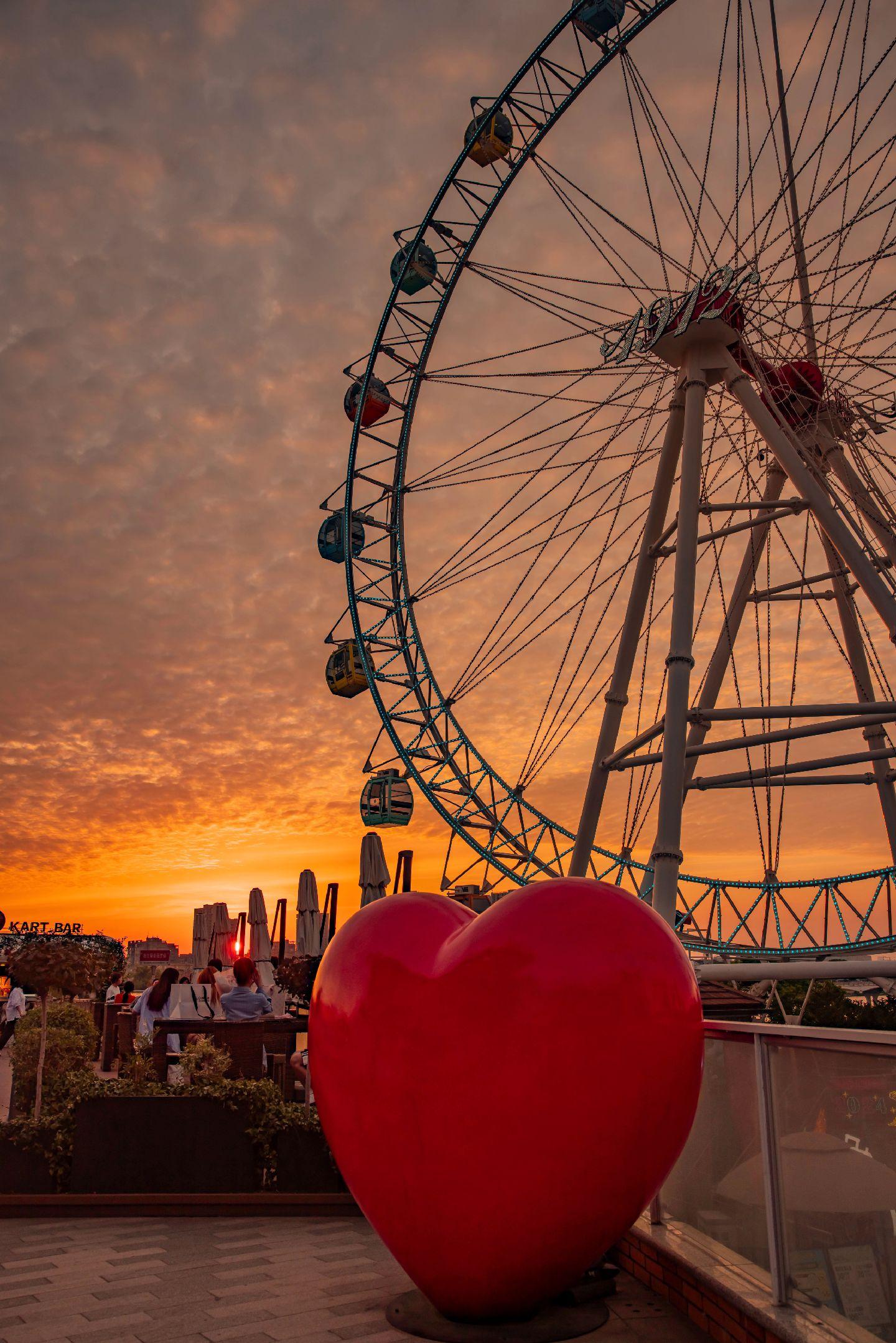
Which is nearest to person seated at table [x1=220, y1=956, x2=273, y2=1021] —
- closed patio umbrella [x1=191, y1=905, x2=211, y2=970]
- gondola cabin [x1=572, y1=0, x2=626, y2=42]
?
gondola cabin [x1=572, y1=0, x2=626, y2=42]

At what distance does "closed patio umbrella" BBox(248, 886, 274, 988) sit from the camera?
24.9 meters

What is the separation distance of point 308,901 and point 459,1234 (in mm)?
19731

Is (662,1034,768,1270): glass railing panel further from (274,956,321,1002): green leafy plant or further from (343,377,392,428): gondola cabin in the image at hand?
(343,377,392,428): gondola cabin

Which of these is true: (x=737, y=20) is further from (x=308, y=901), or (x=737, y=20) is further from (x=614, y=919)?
(x=308, y=901)

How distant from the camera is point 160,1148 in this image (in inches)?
Answer: 289

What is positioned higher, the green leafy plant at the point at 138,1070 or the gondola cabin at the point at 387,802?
the gondola cabin at the point at 387,802

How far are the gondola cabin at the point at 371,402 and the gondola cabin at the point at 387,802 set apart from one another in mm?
6943

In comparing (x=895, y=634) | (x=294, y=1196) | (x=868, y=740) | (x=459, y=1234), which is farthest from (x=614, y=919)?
(x=868, y=740)

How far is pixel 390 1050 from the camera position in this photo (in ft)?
14.6

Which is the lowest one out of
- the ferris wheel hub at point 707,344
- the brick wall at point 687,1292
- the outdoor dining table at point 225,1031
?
the brick wall at point 687,1292

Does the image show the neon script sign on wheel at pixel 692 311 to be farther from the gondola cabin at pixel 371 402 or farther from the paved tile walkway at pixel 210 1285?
the paved tile walkway at pixel 210 1285

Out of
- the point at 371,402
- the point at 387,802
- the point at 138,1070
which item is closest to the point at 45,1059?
the point at 138,1070

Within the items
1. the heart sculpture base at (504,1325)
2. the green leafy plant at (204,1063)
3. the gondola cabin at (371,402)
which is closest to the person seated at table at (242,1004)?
the green leafy plant at (204,1063)

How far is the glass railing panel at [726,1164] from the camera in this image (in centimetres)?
446
